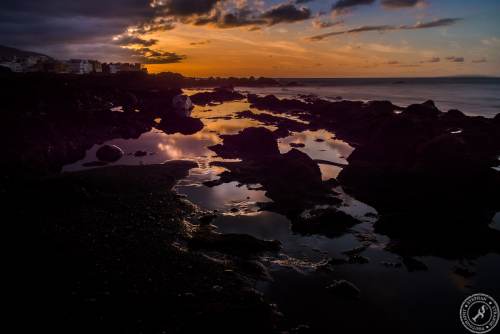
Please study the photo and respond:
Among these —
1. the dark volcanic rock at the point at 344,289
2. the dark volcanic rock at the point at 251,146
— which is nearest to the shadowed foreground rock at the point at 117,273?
the dark volcanic rock at the point at 344,289

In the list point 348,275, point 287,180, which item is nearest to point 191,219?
point 348,275

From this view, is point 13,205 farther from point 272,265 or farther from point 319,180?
point 319,180

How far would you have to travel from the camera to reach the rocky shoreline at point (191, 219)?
11836 millimetres

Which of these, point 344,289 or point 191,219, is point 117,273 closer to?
point 191,219

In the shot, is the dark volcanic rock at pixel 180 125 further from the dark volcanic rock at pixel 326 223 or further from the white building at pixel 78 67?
the white building at pixel 78 67

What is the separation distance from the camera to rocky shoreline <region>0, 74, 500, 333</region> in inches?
466

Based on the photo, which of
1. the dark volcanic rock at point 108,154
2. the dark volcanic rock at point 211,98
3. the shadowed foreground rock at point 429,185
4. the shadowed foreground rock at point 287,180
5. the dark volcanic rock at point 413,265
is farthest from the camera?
the dark volcanic rock at point 211,98

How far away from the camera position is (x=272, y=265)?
50.1 ft

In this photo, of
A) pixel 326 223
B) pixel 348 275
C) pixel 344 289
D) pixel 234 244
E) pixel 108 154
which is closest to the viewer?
pixel 344 289

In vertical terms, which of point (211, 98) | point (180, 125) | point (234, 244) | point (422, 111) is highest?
point (211, 98)

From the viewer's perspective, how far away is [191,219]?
63.2 feet

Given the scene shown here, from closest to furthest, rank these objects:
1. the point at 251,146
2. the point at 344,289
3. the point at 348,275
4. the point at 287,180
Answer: the point at 344,289, the point at 348,275, the point at 287,180, the point at 251,146

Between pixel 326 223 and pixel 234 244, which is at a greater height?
pixel 326 223

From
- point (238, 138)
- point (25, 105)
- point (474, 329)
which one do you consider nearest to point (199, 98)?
point (25, 105)
